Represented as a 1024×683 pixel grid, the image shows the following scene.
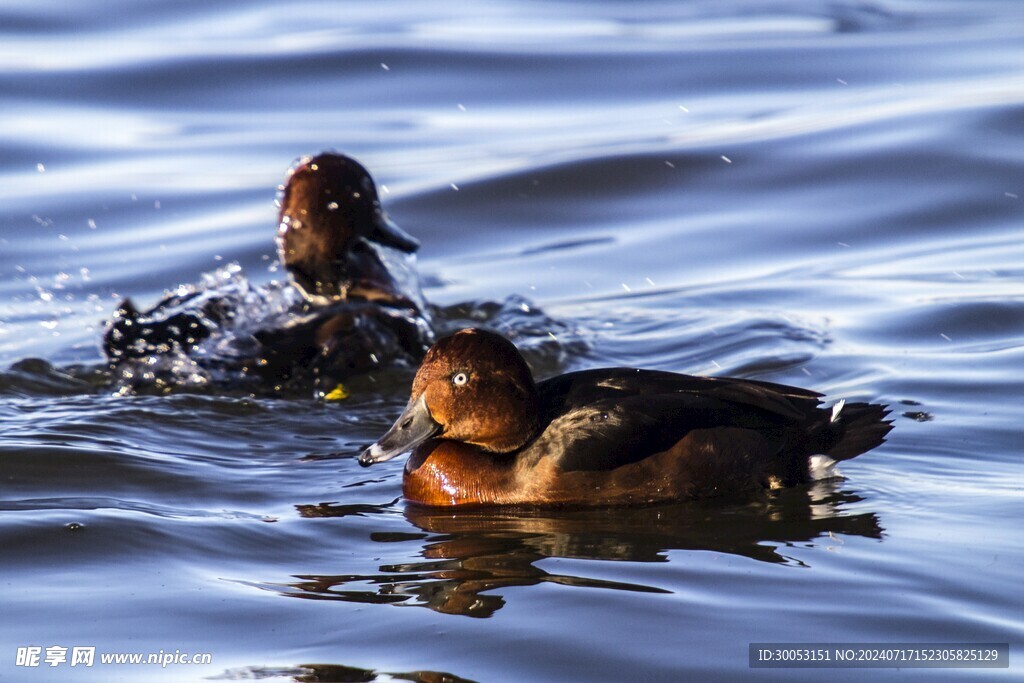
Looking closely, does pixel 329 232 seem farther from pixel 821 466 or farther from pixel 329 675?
pixel 329 675

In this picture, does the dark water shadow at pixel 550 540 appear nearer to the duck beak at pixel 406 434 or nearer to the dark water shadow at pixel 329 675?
the duck beak at pixel 406 434

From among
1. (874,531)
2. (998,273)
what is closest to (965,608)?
(874,531)

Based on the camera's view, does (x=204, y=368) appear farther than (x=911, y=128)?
No

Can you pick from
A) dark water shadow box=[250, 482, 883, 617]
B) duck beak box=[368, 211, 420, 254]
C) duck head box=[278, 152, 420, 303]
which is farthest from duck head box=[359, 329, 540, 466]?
duck beak box=[368, 211, 420, 254]

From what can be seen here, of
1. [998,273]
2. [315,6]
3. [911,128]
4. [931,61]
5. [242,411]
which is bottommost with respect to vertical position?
[242,411]

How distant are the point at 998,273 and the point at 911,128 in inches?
133

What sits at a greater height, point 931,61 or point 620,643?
point 931,61

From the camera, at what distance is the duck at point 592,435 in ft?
17.5

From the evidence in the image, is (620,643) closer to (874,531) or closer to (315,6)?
(874,531)

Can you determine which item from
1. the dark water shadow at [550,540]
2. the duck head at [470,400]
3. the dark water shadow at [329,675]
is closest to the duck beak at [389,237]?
the duck head at [470,400]

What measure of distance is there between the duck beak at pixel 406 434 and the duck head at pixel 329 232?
2.46 m

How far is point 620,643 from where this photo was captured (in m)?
4.15

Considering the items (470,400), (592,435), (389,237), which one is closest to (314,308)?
(389,237)

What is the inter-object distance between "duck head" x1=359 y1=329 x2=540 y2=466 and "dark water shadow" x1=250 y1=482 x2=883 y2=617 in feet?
0.83
